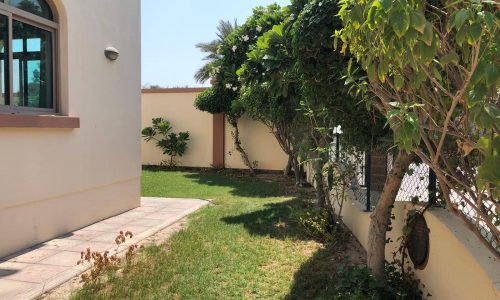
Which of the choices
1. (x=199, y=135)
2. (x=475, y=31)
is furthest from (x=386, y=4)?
(x=199, y=135)

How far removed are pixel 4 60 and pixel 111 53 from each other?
6.28 feet

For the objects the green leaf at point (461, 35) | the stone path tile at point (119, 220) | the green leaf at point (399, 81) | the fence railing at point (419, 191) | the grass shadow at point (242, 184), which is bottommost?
the stone path tile at point (119, 220)

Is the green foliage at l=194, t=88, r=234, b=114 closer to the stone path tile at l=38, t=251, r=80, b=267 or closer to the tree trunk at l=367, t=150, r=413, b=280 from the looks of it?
the stone path tile at l=38, t=251, r=80, b=267

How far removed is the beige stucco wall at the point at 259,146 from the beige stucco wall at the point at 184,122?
0.93m

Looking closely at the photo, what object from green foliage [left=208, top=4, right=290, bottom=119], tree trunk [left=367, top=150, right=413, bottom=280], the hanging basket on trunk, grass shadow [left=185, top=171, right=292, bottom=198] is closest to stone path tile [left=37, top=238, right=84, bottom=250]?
tree trunk [left=367, top=150, right=413, bottom=280]

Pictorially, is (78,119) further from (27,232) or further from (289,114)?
(289,114)

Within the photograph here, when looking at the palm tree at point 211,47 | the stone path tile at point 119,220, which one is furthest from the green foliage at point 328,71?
the palm tree at point 211,47

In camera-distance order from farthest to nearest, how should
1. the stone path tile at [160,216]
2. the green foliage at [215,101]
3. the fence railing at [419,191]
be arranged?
the green foliage at [215,101] < the stone path tile at [160,216] < the fence railing at [419,191]

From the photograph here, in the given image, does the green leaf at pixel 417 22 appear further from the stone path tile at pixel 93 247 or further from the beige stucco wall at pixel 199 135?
the beige stucco wall at pixel 199 135

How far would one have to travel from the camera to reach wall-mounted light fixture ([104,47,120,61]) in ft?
21.5

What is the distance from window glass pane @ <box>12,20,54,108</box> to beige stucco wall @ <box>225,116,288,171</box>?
888 cm

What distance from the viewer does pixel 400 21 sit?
1.35 metres

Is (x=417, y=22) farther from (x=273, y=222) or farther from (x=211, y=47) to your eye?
(x=211, y=47)

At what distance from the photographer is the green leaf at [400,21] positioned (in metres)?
1.35
